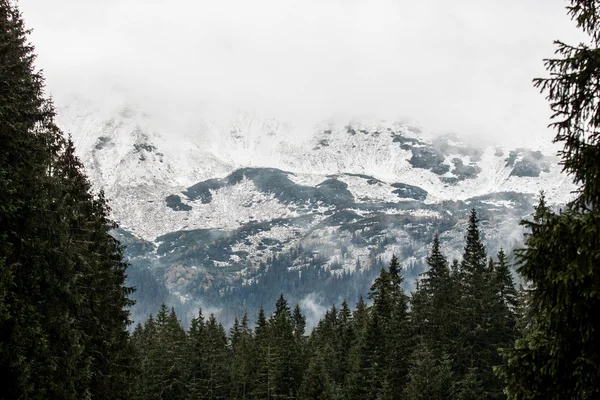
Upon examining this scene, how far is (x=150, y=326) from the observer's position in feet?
313

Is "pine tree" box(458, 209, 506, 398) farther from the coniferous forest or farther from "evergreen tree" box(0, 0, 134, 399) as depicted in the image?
"evergreen tree" box(0, 0, 134, 399)

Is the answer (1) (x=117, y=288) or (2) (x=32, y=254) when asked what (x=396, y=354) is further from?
(2) (x=32, y=254)

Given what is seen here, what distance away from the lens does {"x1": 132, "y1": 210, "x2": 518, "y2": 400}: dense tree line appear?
4209cm

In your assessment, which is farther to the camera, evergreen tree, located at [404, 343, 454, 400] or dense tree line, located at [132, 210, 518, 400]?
dense tree line, located at [132, 210, 518, 400]

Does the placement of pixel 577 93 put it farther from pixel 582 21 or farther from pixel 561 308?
pixel 561 308

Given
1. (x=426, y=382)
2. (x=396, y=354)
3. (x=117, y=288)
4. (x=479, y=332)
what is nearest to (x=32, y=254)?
(x=117, y=288)

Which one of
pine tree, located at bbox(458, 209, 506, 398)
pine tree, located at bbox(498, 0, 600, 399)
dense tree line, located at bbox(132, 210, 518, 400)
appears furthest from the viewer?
pine tree, located at bbox(458, 209, 506, 398)

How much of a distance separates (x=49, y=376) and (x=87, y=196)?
13.9m

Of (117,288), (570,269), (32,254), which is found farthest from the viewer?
(117,288)

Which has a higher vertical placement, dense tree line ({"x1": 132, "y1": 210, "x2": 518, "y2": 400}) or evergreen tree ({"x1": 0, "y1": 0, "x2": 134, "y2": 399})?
evergreen tree ({"x1": 0, "y1": 0, "x2": 134, "y2": 399})

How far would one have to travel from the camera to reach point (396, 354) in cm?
4769

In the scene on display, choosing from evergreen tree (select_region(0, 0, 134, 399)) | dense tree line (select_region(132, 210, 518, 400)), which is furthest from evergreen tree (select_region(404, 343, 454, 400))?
evergreen tree (select_region(0, 0, 134, 399))

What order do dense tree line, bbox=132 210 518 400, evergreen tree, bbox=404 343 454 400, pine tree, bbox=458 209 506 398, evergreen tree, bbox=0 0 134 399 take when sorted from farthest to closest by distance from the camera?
1. pine tree, bbox=458 209 506 398
2. dense tree line, bbox=132 210 518 400
3. evergreen tree, bbox=404 343 454 400
4. evergreen tree, bbox=0 0 134 399

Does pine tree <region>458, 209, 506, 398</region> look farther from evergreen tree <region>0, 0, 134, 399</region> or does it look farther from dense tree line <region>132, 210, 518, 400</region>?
evergreen tree <region>0, 0, 134, 399</region>
